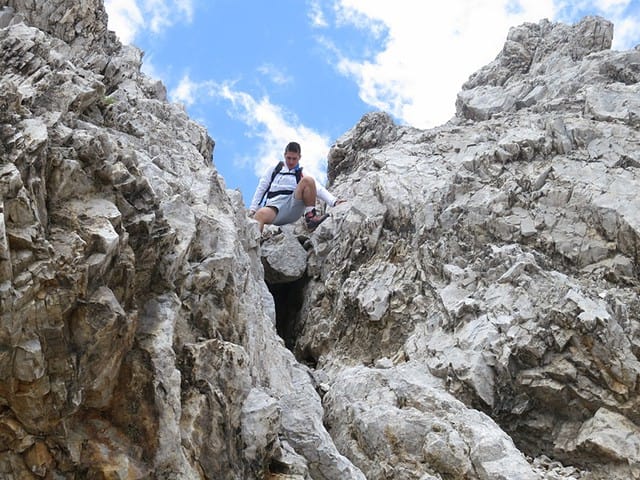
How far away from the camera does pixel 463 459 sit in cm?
1241

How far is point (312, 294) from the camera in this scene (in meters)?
21.5

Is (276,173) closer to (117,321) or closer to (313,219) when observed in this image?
(313,219)

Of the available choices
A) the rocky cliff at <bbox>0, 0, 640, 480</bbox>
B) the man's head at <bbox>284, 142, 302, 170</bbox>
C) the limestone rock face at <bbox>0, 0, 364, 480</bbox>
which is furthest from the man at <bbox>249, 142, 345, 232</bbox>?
the limestone rock face at <bbox>0, 0, 364, 480</bbox>

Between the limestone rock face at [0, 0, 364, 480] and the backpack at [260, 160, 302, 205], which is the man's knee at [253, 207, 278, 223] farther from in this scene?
the limestone rock face at [0, 0, 364, 480]

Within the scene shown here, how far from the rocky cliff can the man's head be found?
225cm

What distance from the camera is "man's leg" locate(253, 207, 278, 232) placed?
2194cm

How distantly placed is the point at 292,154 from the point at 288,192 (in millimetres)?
1299

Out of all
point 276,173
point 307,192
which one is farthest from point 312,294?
point 276,173

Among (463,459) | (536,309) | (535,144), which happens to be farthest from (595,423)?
(535,144)

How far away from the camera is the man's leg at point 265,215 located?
864 inches

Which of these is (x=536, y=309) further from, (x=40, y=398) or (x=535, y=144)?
(x=40, y=398)

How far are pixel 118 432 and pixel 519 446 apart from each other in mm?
9612

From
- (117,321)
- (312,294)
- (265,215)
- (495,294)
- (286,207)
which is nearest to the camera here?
(117,321)

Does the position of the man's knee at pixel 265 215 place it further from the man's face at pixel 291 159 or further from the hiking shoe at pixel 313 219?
the man's face at pixel 291 159
